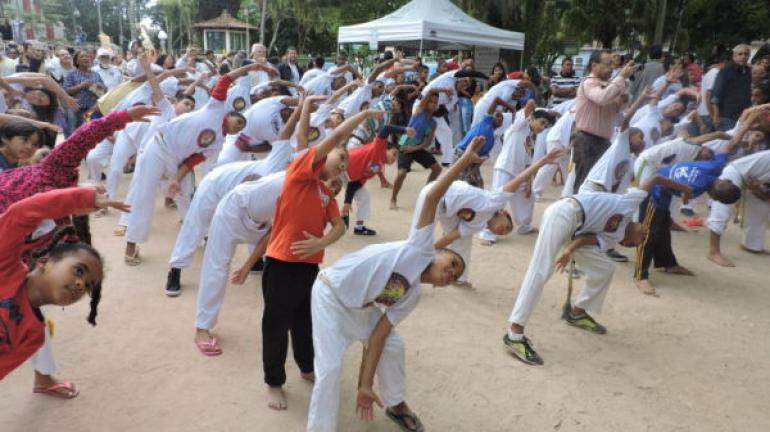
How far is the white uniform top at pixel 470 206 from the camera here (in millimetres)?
4102

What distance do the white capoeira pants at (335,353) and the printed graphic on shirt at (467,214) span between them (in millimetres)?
1566

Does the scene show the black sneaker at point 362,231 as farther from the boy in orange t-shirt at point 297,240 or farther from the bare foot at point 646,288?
the boy in orange t-shirt at point 297,240

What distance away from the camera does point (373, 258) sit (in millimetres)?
2672

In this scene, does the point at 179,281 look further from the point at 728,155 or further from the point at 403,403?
the point at 728,155

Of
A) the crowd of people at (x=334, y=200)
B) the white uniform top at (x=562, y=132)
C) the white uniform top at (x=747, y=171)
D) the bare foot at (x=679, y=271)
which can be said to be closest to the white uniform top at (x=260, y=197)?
the crowd of people at (x=334, y=200)

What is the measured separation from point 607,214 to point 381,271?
2064 millimetres

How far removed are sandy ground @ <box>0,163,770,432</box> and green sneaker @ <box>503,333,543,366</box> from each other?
54 mm

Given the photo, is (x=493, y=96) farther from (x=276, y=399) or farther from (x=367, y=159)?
(x=276, y=399)

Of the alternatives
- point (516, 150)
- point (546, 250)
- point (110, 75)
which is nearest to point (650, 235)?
point (516, 150)

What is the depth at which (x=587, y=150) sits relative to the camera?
5492mm

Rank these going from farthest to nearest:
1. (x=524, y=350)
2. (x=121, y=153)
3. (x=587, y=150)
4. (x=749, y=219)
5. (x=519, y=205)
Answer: (x=519, y=205), (x=749, y=219), (x=121, y=153), (x=587, y=150), (x=524, y=350)

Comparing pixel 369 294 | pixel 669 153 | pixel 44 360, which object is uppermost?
pixel 669 153

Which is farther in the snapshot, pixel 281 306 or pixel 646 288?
pixel 646 288

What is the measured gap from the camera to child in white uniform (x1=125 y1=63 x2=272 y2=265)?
4.95 meters
